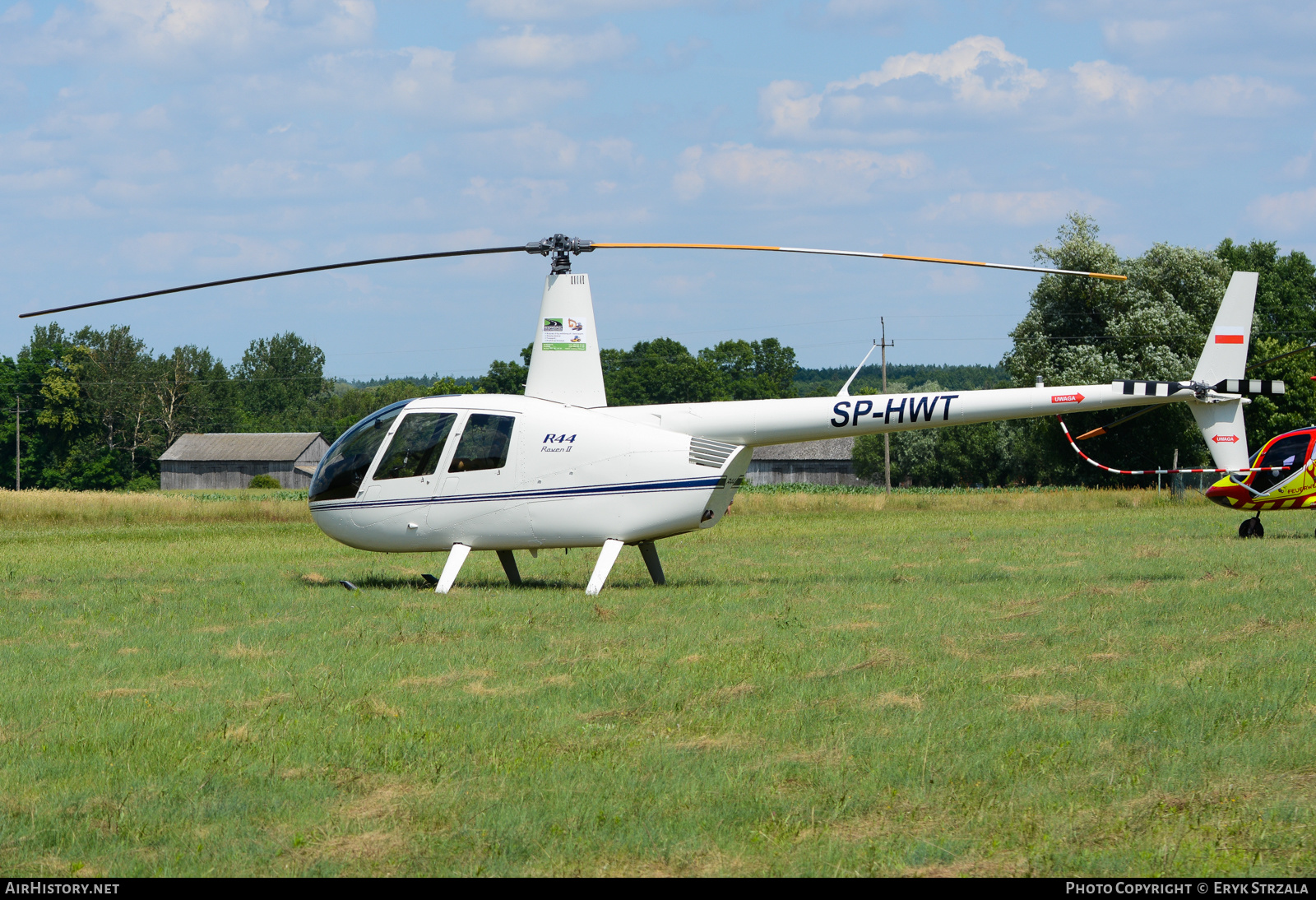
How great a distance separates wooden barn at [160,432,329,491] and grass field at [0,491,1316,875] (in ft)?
258

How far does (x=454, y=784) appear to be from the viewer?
20.1 ft

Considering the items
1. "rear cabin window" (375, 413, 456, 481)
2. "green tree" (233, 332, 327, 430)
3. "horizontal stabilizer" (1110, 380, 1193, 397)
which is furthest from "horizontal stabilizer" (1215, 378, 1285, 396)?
"green tree" (233, 332, 327, 430)

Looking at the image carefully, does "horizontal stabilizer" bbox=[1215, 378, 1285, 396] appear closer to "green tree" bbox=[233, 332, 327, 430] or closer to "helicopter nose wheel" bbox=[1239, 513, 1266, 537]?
"helicopter nose wheel" bbox=[1239, 513, 1266, 537]

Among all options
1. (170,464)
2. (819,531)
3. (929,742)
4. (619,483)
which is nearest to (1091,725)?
(929,742)

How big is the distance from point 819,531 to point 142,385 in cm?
8401

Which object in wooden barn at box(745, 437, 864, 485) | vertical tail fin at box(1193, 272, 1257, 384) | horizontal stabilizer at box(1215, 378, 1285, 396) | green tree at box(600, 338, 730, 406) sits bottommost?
wooden barn at box(745, 437, 864, 485)

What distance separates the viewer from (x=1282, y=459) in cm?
2216

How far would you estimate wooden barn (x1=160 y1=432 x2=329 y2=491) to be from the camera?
300ft

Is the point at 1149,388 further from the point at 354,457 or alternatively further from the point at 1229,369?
the point at 354,457

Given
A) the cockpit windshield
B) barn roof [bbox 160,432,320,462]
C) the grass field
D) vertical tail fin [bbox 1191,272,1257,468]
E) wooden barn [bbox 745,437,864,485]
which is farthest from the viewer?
barn roof [bbox 160,432,320,462]

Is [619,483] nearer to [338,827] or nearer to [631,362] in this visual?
[338,827]

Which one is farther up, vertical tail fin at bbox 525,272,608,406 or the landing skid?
Answer: vertical tail fin at bbox 525,272,608,406

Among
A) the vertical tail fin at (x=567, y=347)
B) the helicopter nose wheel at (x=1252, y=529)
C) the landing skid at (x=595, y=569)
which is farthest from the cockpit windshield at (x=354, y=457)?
the helicopter nose wheel at (x=1252, y=529)

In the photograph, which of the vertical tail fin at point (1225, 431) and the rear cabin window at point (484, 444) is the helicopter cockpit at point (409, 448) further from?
the vertical tail fin at point (1225, 431)
